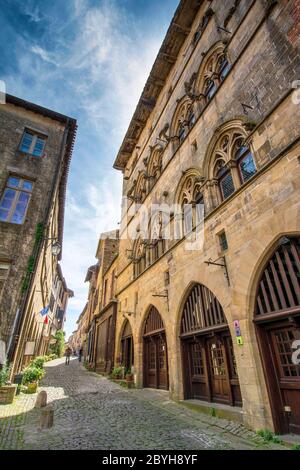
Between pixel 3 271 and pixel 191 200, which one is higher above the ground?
pixel 191 200

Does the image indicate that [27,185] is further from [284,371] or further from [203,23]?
[284,371]

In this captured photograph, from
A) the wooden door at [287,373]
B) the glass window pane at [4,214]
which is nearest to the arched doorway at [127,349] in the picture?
the glass window pane at [4,214]

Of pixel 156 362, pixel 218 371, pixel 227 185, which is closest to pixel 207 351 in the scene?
pixel 218 371

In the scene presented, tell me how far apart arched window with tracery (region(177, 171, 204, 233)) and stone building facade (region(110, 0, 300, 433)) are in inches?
2.0

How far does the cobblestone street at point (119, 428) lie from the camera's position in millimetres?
4074

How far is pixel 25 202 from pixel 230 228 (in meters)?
9.42

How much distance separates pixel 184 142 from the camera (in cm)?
1045

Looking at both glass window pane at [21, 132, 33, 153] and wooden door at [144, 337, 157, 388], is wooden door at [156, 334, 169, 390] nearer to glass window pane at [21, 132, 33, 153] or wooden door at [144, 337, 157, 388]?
wooden door at [144, 337, 157, 388]

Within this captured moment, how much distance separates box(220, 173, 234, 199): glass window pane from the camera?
23.9 ft

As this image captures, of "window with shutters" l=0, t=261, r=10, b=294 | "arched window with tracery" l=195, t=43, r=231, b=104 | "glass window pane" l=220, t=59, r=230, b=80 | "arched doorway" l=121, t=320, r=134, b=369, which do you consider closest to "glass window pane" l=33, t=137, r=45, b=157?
"window with shutters" l=0, t=261, r=10, b=294

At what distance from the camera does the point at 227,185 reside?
746cm
